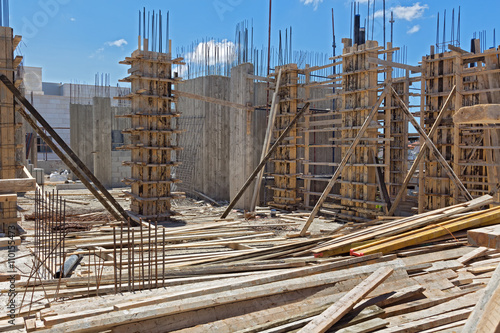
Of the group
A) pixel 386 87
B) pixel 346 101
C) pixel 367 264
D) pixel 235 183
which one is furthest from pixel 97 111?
pixel 367 264

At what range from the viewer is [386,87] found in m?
10.3

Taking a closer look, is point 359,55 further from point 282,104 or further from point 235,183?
point 235,183

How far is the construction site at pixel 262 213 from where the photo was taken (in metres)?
4.07

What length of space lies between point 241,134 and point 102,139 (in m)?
9.52

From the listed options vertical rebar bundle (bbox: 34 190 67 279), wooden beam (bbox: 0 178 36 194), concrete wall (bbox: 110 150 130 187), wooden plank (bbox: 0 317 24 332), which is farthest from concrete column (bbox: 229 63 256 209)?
wooden plank (bbox: 0 317 24 332)

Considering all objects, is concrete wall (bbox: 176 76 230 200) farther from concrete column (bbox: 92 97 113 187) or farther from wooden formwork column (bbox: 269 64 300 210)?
concrete column (bbox: 92 97 113 187)

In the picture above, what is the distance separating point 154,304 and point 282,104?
1054cm

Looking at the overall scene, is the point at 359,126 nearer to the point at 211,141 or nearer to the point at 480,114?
the point at 211,141

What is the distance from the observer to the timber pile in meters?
3.82

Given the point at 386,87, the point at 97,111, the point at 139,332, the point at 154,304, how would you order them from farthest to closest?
the point at 97,111
the point at 386,87
the point at 154,304
the point at 139,332

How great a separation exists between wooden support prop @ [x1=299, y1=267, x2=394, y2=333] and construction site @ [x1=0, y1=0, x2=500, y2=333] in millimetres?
20

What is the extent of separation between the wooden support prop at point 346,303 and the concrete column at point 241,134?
9062 mm

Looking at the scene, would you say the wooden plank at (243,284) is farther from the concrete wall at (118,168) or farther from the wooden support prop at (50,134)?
the concrete wall at (118,168)

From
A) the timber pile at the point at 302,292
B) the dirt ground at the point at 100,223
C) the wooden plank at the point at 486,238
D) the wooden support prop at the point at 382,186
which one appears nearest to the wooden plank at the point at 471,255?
the timber pile at the point at 302,292
